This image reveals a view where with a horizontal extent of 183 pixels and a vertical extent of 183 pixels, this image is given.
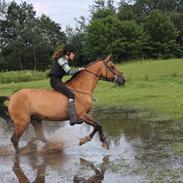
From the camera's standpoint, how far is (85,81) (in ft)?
37.7

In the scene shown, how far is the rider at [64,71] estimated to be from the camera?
432 inches

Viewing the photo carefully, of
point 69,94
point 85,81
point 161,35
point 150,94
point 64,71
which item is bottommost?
point 150,94

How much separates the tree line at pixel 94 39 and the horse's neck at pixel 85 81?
210 feet

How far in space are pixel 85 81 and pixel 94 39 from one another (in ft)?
233

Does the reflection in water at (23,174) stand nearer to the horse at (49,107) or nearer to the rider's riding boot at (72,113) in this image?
the horse at (49,107)

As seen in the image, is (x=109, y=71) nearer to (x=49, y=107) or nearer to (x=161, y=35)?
(x=49, y=107)

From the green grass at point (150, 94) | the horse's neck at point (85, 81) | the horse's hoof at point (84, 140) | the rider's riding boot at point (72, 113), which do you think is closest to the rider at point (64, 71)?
the rider's riding boot at point (72, 113)

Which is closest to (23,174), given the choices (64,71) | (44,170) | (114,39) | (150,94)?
(44,170)

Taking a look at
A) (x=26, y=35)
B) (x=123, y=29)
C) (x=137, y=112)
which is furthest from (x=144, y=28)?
(x=137, y=112)

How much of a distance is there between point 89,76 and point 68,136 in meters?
1.93

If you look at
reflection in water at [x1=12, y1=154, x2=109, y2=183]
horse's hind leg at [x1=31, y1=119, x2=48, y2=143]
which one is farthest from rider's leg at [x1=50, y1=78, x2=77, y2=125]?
horse's hind leg at [x1=31, y1=119, x2=48, y2=143]

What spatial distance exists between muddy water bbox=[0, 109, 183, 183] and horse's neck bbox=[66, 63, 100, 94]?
1.40 meters

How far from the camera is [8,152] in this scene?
11320mm

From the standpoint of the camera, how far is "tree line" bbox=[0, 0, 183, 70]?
7944 centimetres
